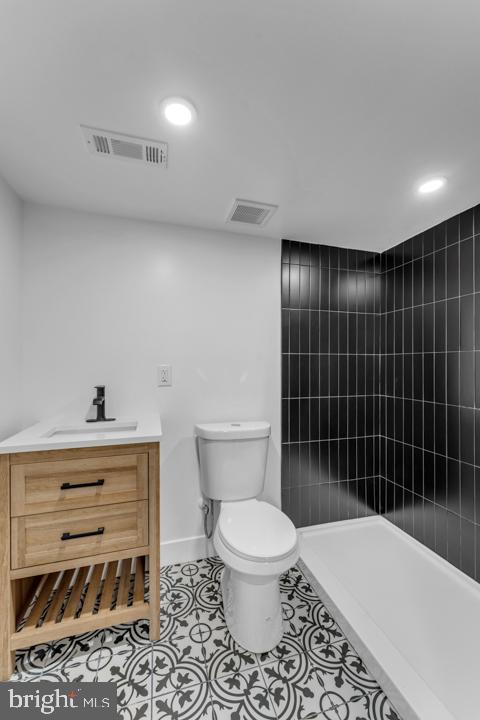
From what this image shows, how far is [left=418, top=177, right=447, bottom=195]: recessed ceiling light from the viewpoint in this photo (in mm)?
1497

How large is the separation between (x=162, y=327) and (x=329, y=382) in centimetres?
118

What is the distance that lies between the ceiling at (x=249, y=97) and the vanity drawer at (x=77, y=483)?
1242mm

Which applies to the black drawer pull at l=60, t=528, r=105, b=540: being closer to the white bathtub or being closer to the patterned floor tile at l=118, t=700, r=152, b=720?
the patterned floor tile at l=118, t=700, r=152, b=720

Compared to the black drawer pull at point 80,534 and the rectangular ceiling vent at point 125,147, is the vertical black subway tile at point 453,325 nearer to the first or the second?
the rectangular ceiling vent at point 125,147

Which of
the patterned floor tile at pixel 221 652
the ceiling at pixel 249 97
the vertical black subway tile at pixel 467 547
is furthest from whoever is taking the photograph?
the vertical black subway tile at pixel 467 547

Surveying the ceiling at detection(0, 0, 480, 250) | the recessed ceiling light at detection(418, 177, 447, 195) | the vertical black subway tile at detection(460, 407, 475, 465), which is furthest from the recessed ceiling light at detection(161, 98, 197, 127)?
the vertical black subway tile at detection(460, 407, 475, 465)

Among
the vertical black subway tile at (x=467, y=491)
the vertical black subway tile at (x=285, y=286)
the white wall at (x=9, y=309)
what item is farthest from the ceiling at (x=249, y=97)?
the vertical black subway tile at (x=467, y=491)

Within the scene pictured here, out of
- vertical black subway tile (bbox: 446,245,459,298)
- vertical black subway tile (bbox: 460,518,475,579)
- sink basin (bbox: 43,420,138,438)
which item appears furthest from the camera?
vertical black subway tile (bbox: 446,245,459,298)

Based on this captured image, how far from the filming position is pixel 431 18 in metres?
0.80

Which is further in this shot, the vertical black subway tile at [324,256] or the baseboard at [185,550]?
the vertical black subway tile at [324,256]

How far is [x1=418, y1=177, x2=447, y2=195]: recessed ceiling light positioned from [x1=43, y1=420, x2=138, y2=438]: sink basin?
1822mm

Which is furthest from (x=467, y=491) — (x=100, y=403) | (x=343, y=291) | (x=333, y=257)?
(x=100, y=403)

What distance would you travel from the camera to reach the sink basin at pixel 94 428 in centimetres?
163

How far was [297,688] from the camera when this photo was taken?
1215mm
